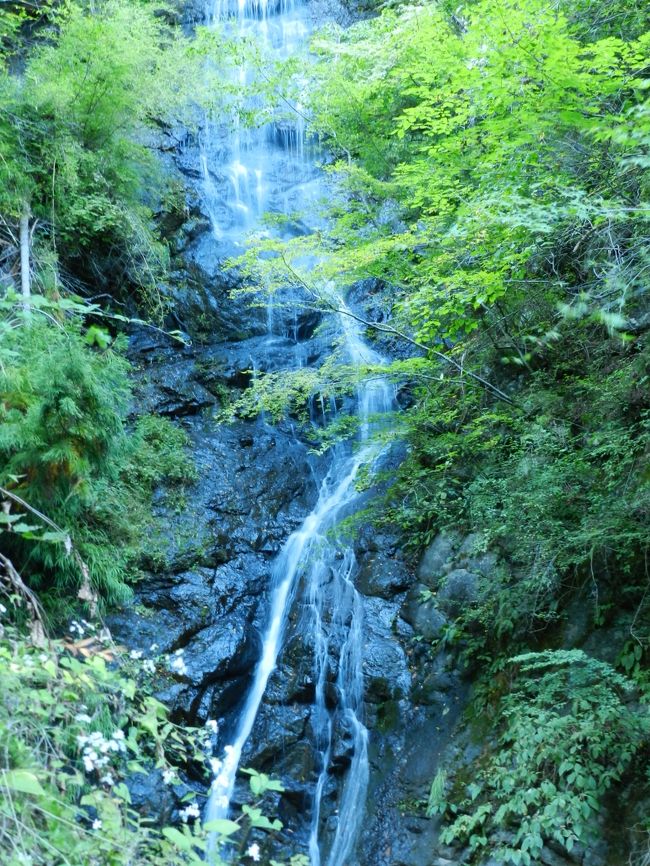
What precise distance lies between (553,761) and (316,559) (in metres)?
4.42

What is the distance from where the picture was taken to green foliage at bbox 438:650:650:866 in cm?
425

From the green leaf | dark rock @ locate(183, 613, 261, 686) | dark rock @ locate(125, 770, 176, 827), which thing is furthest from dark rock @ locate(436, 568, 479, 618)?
the green leaf

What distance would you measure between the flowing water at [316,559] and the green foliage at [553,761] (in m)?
1.67

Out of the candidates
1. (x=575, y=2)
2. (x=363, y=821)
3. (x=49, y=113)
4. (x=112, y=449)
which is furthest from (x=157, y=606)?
(x=575, y=2)

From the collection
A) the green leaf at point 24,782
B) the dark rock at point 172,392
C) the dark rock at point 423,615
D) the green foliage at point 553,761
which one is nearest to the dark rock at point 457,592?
the dark rock at point 423,615

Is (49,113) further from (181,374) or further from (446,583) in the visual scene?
(446,583)

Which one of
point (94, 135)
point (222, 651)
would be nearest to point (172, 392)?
point (94, 135)

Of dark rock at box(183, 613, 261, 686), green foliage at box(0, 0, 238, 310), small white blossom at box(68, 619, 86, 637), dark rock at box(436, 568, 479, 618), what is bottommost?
dark rock at box(183, 613, 261, 686)

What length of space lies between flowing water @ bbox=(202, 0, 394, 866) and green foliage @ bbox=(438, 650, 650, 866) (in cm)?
167

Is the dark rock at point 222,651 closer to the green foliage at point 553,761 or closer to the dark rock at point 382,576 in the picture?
the dark rock at point 382,576

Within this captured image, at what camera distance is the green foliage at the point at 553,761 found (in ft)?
14.0

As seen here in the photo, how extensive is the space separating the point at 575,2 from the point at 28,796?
800 centimetres

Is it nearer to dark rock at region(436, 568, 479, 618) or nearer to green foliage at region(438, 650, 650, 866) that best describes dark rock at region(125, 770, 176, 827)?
green foliage at region(438, 650, 650, 866)

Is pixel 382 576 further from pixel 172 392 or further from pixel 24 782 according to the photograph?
pixel 24 782
